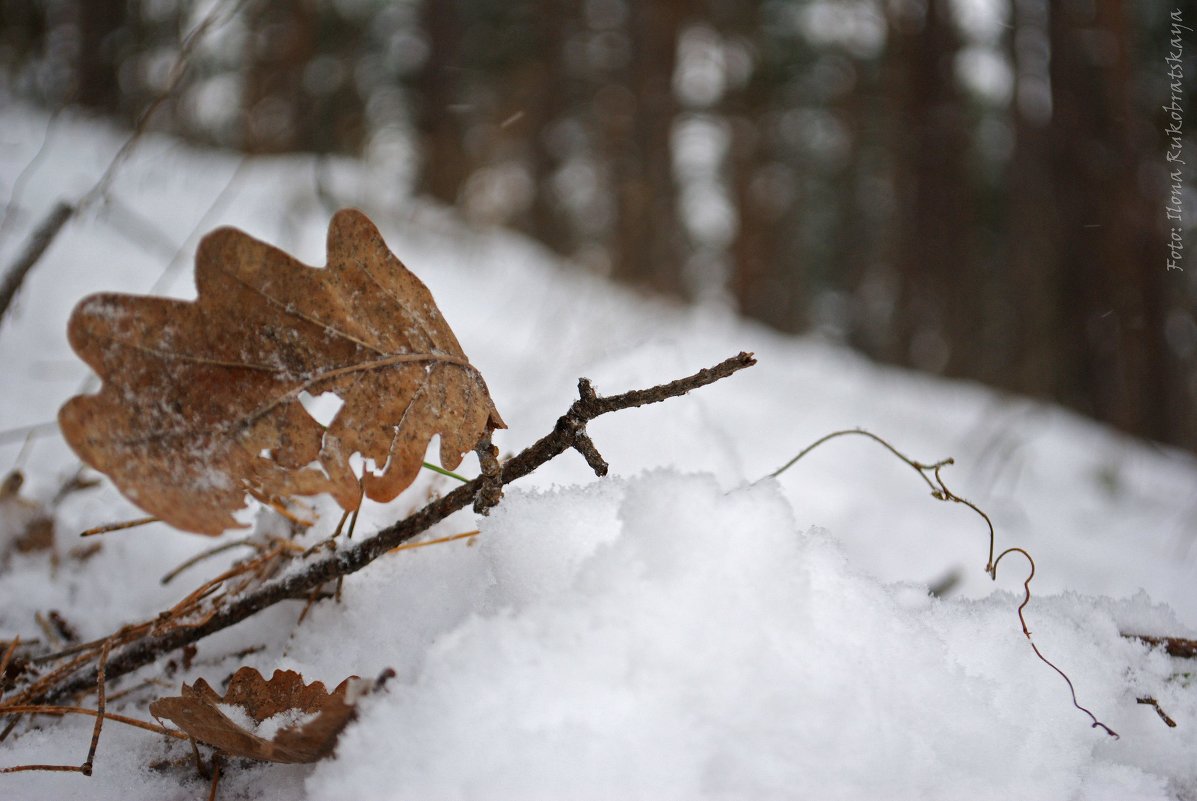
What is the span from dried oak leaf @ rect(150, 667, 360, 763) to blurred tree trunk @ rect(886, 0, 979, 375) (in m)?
8.65

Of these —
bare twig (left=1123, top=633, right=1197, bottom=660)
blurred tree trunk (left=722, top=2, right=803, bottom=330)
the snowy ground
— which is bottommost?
blurred tree trunk (left=722, top=2, right=803, bottom=330)

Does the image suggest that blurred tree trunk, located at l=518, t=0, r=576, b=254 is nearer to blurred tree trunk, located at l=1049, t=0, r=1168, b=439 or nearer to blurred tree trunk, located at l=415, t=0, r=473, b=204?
blurred tree trunk, located at l=415, t=0, r=473, b=204

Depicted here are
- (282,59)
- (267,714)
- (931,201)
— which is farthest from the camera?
(931,201)

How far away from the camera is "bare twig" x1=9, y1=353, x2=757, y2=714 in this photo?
54 centimetres

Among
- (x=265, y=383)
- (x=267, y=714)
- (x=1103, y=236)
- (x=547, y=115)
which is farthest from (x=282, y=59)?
(x=267, y=714)

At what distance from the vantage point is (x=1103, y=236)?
195 inches

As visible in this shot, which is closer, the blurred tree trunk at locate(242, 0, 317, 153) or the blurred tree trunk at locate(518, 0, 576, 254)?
the blurred tree trunk at locate(242, 0, 317, 153)

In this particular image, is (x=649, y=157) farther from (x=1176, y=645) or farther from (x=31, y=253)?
(x=1176, y=645)

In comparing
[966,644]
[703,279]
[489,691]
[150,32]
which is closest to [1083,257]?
[966,644]

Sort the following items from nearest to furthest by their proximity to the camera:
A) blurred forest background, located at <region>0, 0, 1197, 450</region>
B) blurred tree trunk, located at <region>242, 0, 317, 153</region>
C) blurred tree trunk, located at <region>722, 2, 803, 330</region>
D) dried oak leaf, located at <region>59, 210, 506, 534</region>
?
dried oak leaf, located at <region>59, 210, 506, 534</region> < blurred forest background, located at <region>0, 0, 1197, 450</region> < blurred tree trunk, located at <region>242, 0, 317, 153</region> < blurred tree trunk, located at <region>722, 2, 803, 330</region>

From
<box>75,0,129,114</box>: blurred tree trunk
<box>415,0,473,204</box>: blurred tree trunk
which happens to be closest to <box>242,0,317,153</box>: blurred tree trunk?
<box>75,0,129,114</box>: blurred tree trunk

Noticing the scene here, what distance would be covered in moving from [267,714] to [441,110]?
27.0ft

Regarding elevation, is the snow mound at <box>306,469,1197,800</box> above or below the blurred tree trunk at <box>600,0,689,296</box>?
above

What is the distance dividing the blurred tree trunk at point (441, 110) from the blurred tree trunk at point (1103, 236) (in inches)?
205
